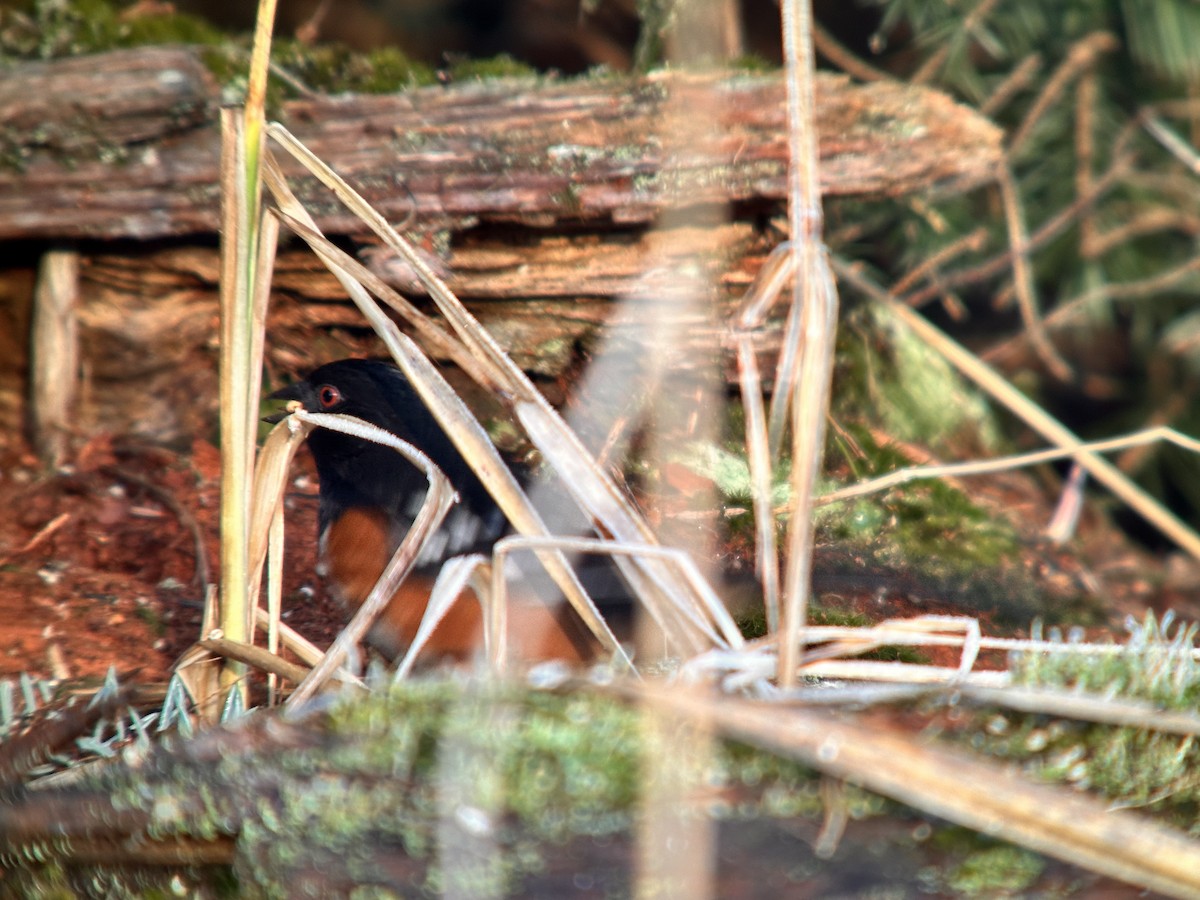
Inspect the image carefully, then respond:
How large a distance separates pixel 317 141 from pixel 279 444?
145 cm

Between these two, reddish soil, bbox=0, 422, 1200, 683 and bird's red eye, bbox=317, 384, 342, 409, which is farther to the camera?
bird's red eye, bbox=317, 384, 342, 409

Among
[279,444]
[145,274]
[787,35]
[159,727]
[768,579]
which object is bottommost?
[159,727]

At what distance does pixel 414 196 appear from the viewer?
3107 millimetres

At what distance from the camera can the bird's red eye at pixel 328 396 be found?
2.79 m

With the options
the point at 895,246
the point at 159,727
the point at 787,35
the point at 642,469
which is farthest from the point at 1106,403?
the point at 159,727

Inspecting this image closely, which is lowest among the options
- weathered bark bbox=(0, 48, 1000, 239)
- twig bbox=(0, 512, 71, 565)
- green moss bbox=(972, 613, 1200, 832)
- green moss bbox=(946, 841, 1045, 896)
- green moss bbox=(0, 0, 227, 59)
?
green moss bbox=(946, 841, 1045, 896)

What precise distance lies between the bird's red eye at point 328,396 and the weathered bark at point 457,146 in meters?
0.57

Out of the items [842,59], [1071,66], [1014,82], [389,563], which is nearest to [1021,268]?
[1014,82]

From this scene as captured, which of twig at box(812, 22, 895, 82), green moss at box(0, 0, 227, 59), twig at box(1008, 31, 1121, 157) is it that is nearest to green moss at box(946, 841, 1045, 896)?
green moss at box(0, 0, 227, 59)

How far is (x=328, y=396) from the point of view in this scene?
9.20 feet

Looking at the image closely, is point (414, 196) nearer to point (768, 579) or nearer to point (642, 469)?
point (642, 469)

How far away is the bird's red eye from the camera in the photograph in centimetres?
279

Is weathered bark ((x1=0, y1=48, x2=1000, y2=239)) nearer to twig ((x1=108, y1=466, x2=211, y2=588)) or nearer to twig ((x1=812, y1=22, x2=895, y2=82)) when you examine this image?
twig ((x1=108, y1=466, x2=211, y2=588))

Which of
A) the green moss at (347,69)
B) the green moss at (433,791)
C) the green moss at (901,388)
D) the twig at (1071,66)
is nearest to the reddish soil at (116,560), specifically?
the green moss at (433,791)
